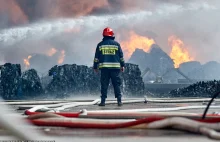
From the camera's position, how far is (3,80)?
18200cm

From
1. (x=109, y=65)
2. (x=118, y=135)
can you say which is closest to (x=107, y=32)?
(x=109, y=65)

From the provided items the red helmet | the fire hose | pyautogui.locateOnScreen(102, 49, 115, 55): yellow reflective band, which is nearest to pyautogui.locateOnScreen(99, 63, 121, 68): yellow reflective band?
pyautogui.locateOnScreen(102, 49, 115, 55): yellow reflective band

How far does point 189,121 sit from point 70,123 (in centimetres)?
131

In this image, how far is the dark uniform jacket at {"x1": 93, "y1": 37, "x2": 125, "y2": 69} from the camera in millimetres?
11156

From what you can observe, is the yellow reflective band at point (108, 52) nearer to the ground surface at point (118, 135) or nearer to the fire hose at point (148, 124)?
the fire hose at point (148, 124)

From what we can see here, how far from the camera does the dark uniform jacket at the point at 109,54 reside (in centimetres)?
1116

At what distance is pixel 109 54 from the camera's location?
1116 cm

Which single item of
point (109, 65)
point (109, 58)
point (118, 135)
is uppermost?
point (109, 58)

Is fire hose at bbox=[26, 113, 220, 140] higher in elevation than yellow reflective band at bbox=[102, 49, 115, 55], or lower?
lower

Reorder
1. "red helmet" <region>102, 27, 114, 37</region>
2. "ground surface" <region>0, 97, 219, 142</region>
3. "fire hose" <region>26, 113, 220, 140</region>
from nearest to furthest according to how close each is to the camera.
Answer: "ground surface" <region>0, 97, 219, 142</region> → "fire hose" <region>26, 113, 220, 140</region> → "red helmet" <region>102, 27, 114, 37</region>

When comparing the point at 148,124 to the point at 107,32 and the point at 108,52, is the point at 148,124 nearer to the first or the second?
the point at 108,52

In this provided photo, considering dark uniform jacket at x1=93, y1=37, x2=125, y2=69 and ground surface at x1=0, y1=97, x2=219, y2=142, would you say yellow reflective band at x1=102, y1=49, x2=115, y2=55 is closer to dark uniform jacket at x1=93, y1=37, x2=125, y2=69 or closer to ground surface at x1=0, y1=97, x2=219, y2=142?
dark uniform jacket at x1=93, y1=37, x2=125, y2=69

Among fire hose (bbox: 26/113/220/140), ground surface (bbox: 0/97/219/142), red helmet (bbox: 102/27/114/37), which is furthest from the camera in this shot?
red helmet (bbox: 102/27/114/37)

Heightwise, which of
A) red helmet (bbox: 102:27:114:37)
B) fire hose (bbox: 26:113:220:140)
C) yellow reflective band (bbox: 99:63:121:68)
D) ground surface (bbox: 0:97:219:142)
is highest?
red helmet (bbox: 102:27:114:37)
